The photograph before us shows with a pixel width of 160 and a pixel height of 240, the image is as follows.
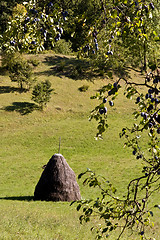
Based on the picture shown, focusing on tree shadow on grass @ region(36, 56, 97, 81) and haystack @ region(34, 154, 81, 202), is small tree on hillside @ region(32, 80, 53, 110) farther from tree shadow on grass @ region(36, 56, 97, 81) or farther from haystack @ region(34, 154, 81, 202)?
haystack @ region(34, 154, 81, 202)

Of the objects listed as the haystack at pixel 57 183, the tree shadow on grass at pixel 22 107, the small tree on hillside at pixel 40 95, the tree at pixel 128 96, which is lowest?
the haystack at pixel 57 183

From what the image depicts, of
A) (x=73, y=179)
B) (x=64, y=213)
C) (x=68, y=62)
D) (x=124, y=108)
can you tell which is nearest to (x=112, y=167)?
(x=73, y=179)

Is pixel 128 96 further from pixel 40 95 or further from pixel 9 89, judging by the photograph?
pixel 9 89

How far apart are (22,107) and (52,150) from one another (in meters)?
9.73

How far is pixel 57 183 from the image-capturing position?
16703mm

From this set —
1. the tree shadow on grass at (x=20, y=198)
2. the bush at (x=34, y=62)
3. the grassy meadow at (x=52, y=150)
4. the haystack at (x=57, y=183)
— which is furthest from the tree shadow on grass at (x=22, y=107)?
the haystack at (x=57, y=183)

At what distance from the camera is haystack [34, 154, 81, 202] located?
1663cm

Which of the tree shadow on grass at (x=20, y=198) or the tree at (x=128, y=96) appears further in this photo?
the tree shadow on grass at (x=20, y=198)

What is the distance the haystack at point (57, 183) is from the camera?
54.6 ft

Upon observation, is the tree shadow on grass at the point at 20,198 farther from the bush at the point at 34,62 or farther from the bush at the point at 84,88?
the bush at the point at 34,62

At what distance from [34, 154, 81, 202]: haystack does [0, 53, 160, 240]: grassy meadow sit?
658mm

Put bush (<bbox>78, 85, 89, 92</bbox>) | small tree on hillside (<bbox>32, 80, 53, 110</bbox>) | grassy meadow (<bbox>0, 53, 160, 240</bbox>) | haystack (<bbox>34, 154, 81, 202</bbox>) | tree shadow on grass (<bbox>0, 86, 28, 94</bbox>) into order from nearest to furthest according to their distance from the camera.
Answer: grassy meadow (<bbox>0, 53, 160, 240</bbox>) < haystack (<bbox>34, 154, 81, 202</bbox>) < small tree on hillside (<bbox>32, 80, 53, 110</bbox>) < tree shadow on grass (<bbox>0, 86, 28, 94</bbox>) < bush (<bbox>78, 85, 89, 92</bbox>)

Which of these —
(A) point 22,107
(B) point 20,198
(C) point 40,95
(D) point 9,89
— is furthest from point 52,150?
(D) point 9,89

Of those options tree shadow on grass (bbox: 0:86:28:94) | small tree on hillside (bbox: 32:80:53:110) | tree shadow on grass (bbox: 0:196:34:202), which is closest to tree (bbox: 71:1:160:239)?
tree shadow on grass (bbox: 0:196:34:202)
